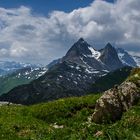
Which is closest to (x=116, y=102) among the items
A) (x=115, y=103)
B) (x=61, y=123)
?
(x=115, y=103)

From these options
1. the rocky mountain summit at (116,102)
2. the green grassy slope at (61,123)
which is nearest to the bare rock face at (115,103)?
the rocky mountain summit at (116,102)

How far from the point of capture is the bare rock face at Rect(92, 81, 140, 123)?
3575 cm

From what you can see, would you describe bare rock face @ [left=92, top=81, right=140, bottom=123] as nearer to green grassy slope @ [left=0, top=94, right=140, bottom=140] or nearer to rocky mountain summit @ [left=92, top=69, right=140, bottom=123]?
rocky mountain summit @ [left=92, top=69, right=140, bottom=123]

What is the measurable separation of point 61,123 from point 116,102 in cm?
587

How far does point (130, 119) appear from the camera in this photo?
27547 mm

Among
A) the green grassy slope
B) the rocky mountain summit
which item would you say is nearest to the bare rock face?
the rocky mountain summit

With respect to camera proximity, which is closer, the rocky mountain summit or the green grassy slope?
the green grassy slope

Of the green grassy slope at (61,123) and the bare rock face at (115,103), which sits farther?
the bare rock face at (115,103)

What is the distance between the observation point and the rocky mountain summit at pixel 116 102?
35750mm

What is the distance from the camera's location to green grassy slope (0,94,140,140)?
936 inches

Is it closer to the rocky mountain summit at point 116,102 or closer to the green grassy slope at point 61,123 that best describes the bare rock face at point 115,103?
the rocky mountain summit at point 116,102

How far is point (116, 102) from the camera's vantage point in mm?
36406

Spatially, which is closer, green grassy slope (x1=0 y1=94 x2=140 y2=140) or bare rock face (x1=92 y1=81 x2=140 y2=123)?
green grassy slope (x1=0 y1=94 x2=140 y2=140)

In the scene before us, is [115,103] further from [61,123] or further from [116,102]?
[61,123]
